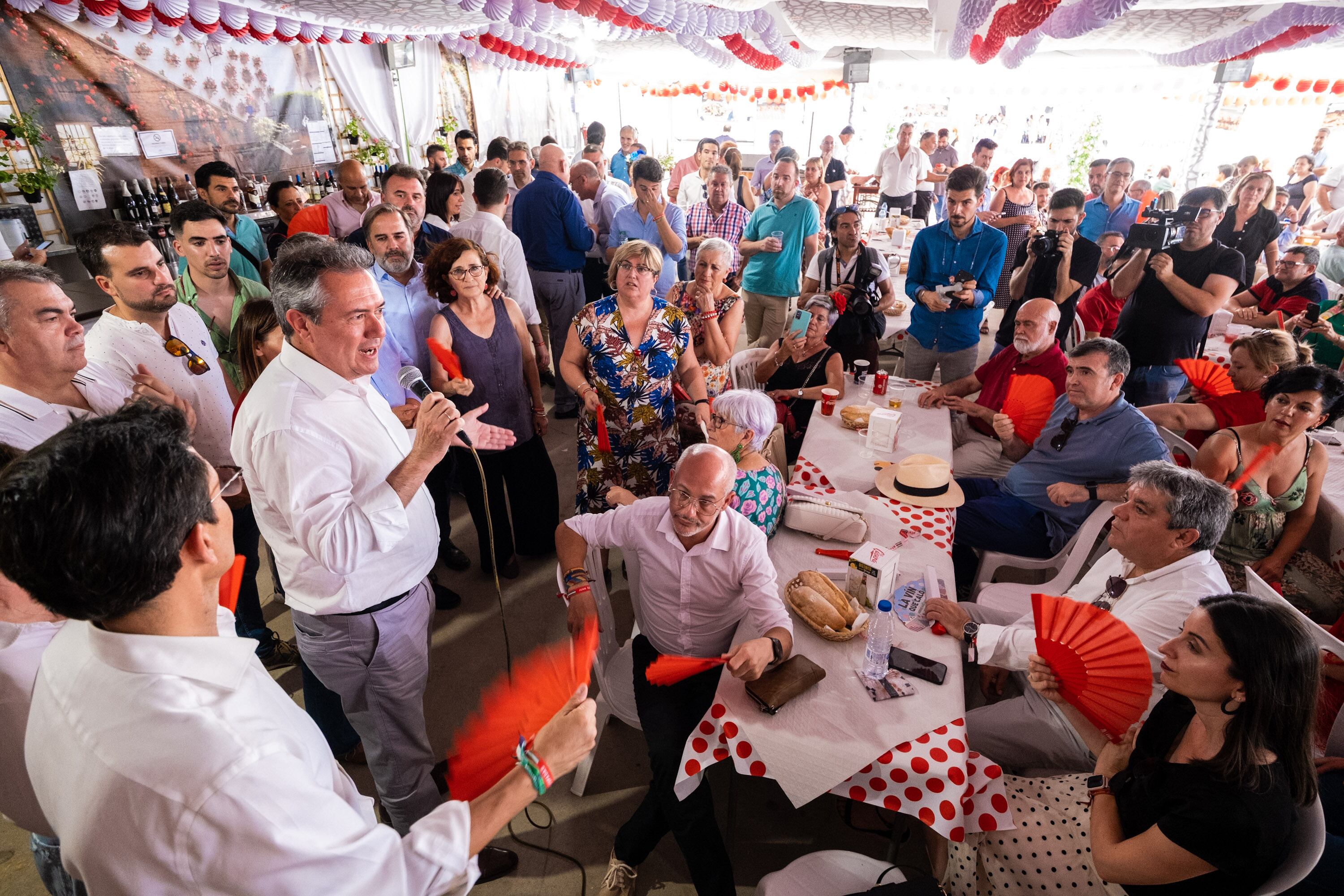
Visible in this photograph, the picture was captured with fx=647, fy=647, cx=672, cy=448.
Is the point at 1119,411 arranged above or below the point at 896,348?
above

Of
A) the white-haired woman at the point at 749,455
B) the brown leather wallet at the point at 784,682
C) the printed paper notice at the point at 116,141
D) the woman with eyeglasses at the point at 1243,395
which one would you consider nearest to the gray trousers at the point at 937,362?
the woman with eyeglasses at the point at 1243,395

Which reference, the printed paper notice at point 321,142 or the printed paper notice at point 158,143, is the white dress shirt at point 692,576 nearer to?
the printed paper notice at point 158,143

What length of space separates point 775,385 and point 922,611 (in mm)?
2211

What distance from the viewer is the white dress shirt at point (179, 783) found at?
83 centimetres

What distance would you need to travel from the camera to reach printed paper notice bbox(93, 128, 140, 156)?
236 inches

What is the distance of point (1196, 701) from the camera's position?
5.05 feet

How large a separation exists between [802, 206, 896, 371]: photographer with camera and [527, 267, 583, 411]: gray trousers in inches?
74.7

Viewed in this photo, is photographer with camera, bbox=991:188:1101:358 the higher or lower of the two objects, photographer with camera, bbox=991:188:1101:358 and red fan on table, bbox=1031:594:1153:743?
the higher

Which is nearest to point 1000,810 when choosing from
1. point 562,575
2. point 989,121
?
point 562,575

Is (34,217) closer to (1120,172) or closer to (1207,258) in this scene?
(1207,258)

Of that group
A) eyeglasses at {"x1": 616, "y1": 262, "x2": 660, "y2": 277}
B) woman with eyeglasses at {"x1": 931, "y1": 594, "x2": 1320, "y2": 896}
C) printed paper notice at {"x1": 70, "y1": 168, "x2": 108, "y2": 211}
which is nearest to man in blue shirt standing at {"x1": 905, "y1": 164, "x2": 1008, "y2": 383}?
eyeglasses at {"x1": 616, "y1": 262, "x2": 660, "y2": 277}

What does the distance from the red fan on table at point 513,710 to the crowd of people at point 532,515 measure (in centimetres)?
16

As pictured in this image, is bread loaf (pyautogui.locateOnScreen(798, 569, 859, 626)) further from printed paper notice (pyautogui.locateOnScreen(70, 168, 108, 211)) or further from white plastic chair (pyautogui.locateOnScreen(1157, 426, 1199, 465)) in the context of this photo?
printed paper notice (pyautogui.locateOnScreen(70, 168, 108, 211))

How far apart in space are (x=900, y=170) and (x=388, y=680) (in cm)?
899
